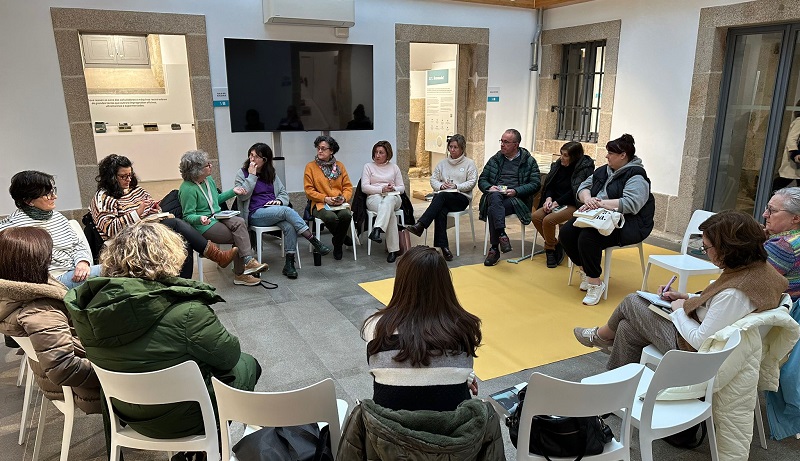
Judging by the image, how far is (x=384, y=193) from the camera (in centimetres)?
501

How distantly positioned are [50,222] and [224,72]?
116 inches

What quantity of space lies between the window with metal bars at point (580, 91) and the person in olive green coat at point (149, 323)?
19.1 feet

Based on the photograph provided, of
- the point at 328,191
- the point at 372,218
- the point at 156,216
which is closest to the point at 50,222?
the point at 156,216

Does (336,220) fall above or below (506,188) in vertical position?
below

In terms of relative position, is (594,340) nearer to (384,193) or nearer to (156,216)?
(384,193)

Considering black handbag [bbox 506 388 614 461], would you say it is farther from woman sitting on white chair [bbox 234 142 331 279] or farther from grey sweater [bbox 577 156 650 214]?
woman sitting on white chair [bbox 234 142 331 279]

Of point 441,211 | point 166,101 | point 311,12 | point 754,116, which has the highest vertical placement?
point 311,12

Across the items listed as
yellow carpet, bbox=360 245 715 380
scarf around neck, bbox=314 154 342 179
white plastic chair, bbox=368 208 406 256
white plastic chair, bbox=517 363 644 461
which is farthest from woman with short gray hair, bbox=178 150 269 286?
white plastic chair, bbox=517 363 644 461

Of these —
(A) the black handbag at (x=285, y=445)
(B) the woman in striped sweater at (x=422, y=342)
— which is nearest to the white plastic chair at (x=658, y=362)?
(B) the woman in striped sweater at (x=422, y=342)

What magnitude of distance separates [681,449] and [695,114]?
13.5ft

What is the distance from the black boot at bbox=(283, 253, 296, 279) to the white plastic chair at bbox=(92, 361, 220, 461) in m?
2.64

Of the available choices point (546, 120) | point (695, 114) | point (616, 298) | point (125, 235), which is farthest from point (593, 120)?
point (125, 235)

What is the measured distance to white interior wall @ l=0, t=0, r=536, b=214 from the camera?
186 inches

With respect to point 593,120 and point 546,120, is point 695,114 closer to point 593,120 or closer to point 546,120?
point 593,120
